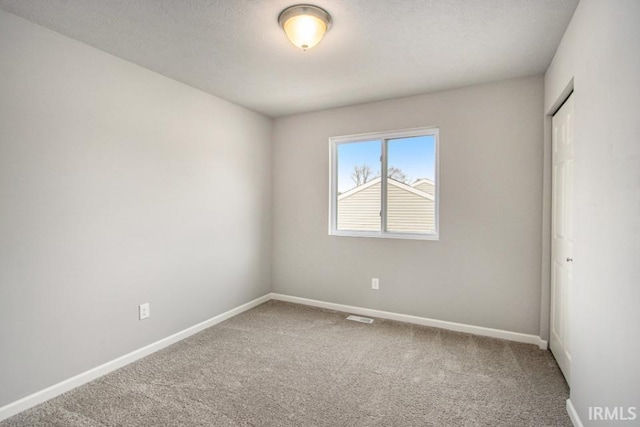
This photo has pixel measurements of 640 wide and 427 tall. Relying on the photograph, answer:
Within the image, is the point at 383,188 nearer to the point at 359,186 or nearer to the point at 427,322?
the point at 359,186

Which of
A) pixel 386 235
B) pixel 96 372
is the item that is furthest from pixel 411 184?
pixel 96 372

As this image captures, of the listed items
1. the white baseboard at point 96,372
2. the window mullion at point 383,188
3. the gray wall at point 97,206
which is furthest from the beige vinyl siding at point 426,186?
the white baseboard at point 96,372

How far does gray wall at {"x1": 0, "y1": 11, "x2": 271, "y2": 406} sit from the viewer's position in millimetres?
1999

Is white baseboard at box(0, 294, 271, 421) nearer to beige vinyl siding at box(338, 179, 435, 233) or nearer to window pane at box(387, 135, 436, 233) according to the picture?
beige vinyl siding at box(338, 179, 435, 233)

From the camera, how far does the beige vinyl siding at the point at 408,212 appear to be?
3.45m

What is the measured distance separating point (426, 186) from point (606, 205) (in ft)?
6.59

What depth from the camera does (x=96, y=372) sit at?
2.38 metres

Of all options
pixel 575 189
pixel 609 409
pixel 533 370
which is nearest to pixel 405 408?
pixel 609 409

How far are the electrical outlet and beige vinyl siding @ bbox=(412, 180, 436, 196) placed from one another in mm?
2856

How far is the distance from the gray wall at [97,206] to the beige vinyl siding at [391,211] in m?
1.43

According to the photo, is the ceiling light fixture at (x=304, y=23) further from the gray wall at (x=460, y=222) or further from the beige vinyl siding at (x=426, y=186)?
the beige vinyl siding at (x=426, y=186)

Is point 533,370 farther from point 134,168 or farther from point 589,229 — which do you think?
point 134,168

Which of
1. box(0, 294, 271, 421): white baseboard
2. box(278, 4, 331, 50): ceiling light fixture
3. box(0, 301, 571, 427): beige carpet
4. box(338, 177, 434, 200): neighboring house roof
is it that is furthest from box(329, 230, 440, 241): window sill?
box(278, 4, 331, 50): ceiling light fixture

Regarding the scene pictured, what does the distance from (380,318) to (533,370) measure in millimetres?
1503
